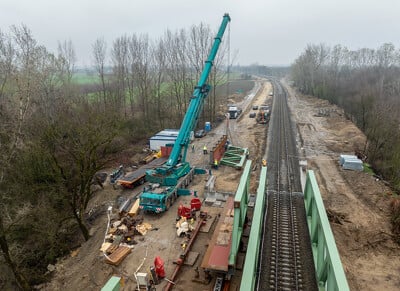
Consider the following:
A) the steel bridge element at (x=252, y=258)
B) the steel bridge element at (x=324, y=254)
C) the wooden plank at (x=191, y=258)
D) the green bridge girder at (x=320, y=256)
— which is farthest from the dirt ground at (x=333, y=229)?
the steel bridge element at (x=324, y=254)

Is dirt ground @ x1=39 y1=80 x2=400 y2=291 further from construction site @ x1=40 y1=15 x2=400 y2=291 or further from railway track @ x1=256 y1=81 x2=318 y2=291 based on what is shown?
railway track @ x1=256 y1=81 x2=318 y2=291

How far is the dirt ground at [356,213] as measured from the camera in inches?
539

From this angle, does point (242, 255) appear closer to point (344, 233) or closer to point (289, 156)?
point (344, 233)

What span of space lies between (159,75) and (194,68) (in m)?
5.26

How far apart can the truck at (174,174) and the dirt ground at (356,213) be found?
34.2 ft

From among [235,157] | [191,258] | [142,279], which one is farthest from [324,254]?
[235,157]

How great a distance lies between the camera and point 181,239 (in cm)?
1602

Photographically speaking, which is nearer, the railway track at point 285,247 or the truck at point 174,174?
the railway track at point 285,247

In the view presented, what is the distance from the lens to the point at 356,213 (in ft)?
61.2

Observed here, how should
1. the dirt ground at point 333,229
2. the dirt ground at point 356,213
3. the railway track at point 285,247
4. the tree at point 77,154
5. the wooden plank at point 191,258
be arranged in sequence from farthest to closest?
1. the tree at point 77,154
2. the wooden plank at point 191,258
3. the dirt ground at point 356,213
4. the dirt ground at point 333,229
5. the railway track at point 285,247

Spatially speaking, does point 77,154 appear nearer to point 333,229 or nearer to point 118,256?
point 118,256

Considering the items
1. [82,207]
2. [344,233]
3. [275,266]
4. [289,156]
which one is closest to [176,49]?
[289,156]

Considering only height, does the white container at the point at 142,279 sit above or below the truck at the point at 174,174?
below

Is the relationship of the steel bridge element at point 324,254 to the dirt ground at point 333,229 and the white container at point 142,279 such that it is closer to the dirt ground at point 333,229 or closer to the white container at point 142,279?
the dirt ground at point 333,229
